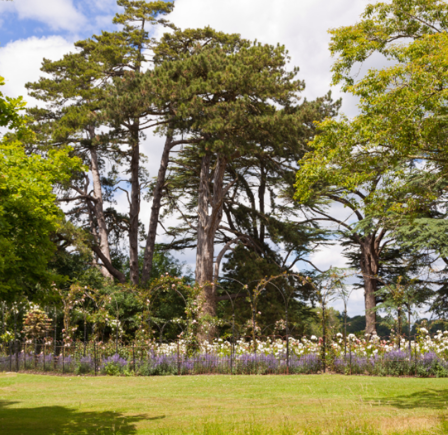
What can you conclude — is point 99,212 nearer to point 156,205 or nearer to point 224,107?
point 156,205

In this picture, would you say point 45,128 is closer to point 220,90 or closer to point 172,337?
point 220,90

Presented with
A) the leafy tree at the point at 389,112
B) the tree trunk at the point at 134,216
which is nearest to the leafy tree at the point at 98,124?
the tree trunk at the point at 134,216

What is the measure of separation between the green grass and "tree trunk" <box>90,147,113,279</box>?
35.6ft

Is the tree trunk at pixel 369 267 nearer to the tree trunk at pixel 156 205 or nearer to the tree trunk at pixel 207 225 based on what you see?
the tree trunk at pixel 207 225

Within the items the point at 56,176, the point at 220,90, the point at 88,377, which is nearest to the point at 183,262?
the point at 220,90

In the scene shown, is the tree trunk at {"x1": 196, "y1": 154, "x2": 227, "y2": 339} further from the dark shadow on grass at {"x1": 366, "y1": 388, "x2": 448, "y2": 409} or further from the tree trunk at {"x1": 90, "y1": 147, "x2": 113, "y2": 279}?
the dark shadow on grass at {"x1": 366, "y1": 388, "x2": 448, "y2": 409}

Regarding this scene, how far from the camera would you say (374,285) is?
71.5 feet

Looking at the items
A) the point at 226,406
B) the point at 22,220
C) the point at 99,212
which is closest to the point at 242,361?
the point at 226,406

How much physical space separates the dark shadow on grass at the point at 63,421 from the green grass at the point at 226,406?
0.01 m

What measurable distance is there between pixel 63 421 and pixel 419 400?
17.7 ft

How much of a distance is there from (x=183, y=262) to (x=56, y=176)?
66.9ft

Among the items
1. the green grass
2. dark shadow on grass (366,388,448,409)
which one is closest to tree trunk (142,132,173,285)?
the green grass

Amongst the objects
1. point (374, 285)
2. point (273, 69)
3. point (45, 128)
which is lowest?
point (374, 285)

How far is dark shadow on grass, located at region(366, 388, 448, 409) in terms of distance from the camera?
728cm
